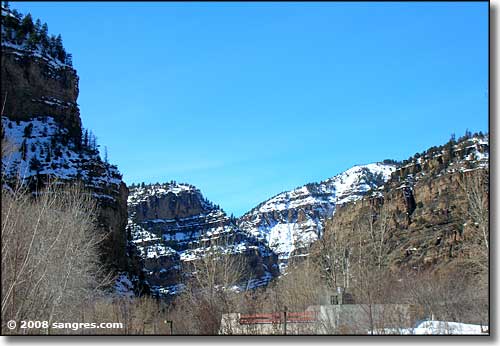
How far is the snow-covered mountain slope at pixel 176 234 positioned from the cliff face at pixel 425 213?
22711 millimetres

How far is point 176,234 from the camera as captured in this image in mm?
136125

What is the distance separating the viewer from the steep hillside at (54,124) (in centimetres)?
4981

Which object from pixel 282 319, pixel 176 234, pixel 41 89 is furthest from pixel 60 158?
pixel 176 234

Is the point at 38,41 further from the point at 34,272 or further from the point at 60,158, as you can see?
the point at 34,272

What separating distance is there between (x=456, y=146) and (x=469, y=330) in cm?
3154

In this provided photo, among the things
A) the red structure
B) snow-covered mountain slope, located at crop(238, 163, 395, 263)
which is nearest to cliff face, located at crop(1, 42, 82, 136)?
the red structure

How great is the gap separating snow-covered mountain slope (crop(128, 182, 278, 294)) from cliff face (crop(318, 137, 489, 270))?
22.7 meters

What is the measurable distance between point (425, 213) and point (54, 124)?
3425cm

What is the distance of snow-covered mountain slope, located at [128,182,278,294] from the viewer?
87125mm

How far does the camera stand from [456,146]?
127ft
